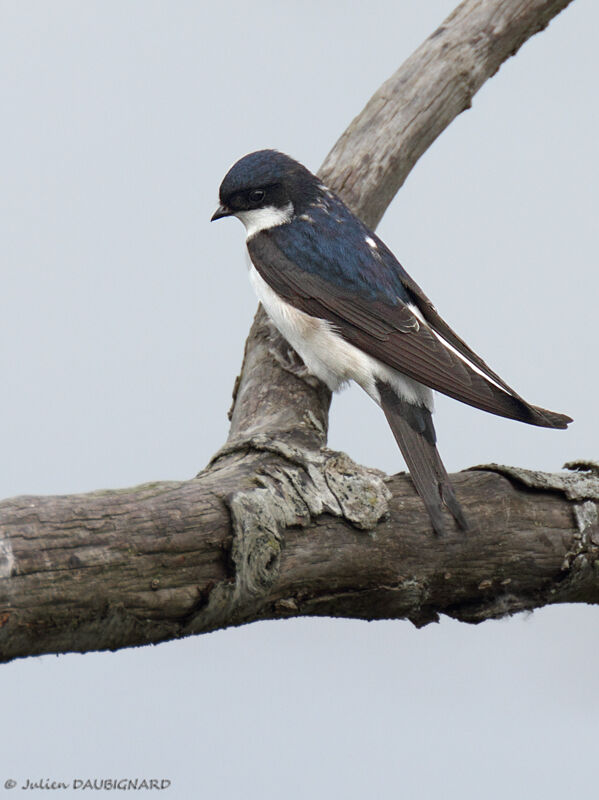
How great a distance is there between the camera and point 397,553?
1.80 meters

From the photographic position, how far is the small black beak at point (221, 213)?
2506 mm

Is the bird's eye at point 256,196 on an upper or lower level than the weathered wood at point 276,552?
upper

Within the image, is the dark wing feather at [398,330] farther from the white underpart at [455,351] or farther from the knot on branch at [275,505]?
the knot on branch at [275,505]

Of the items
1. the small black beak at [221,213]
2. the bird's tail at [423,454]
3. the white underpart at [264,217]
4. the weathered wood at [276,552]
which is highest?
the small black beak at [221,213]

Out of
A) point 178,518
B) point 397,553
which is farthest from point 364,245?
point 178,518

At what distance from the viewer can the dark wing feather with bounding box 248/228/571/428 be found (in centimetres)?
201

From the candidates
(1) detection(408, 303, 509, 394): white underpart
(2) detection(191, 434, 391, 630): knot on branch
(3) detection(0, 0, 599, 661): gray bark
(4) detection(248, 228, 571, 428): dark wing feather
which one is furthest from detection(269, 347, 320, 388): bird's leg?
(2) detection(191, 434, 391, 630): knot on branch

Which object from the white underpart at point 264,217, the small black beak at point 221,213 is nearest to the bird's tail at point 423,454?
the white underpart at point 264,217

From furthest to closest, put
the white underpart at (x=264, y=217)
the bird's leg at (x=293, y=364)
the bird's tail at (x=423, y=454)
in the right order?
the white underpart at (x=264, y=217), the bird's leg at (x=293, y=364), the bird's tail at (x=423, y=454)

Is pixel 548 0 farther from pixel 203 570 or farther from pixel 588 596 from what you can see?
pixel 203 570

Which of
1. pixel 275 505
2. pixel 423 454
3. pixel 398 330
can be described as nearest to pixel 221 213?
pixel 398 330

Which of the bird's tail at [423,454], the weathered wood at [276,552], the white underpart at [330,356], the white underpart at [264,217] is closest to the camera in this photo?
the weathered wood at [276,552]

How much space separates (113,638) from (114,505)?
0.65 feet

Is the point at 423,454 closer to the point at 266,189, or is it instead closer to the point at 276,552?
the point at 276,552
